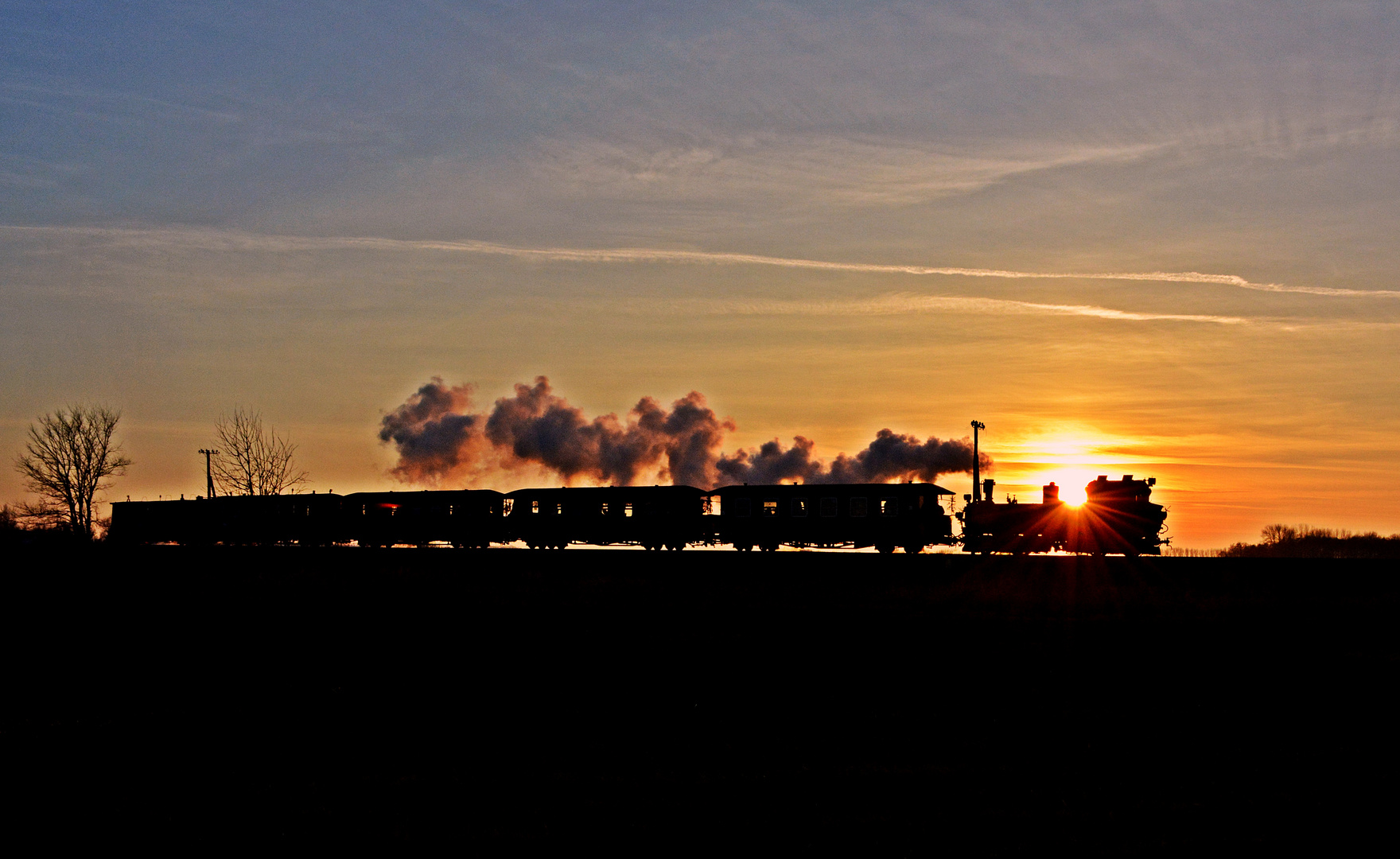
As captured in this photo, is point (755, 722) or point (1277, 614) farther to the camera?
point (1277, 614)

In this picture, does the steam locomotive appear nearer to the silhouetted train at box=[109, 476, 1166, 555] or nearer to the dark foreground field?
the silhouetted train at box=[109, 476, 1166, 555]

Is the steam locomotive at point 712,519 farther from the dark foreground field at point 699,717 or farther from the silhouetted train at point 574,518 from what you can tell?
the dark foreground field at point 699,717

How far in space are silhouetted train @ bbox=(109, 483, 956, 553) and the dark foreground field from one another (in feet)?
55.8

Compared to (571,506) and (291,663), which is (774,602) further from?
(571,506)

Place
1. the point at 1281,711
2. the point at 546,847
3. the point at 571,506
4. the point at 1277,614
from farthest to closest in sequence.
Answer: the point at 571,506, the point at 1277,614, the point at 1281,711, the point at 546,847

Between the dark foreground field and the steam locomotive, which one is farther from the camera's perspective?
the steam locomotive

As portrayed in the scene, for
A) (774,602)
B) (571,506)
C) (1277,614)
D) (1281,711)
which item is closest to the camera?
(1281,711)

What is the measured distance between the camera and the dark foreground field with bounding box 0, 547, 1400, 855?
419 inches

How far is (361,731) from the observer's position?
14555 millimetres

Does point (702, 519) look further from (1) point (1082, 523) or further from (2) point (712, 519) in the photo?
A: (1) point (1082, 523)

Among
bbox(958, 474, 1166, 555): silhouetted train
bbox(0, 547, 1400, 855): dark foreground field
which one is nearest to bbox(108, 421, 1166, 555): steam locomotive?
bbox(958, 474, 1166, 555): silhouetted train

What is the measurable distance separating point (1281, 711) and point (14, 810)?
14.6m

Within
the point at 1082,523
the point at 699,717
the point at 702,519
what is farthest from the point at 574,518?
the point at 699,717

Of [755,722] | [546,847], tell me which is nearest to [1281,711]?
[755,722]
